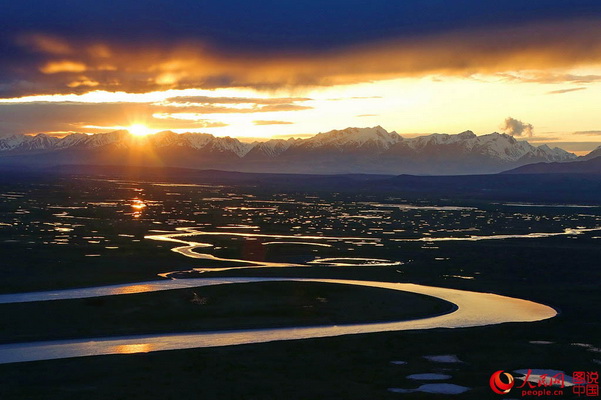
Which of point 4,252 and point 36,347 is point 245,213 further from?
point 36,347

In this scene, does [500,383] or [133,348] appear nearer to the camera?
[500,383]

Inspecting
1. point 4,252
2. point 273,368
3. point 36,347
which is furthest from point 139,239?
point 273,368

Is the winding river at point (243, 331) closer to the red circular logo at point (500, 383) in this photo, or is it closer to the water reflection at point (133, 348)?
the water reflection at point (133, 348)

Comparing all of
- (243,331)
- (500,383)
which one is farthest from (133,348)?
(500,383)

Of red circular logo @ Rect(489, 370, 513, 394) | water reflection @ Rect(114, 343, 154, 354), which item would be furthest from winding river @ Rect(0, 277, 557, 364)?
red circular logo @ Rect(489, 370, 513, 394)

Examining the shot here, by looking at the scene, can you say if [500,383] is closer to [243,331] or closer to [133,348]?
[243,331]

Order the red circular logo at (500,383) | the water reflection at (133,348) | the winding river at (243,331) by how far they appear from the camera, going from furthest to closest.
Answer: the winding river at (243,331) → the water reflection at (133,348) → the red circular logo at (500,383)

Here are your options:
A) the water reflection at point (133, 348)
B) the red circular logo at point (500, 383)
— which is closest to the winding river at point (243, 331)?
the water reflection at point (133, 348)

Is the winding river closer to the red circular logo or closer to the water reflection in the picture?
the water reflection
